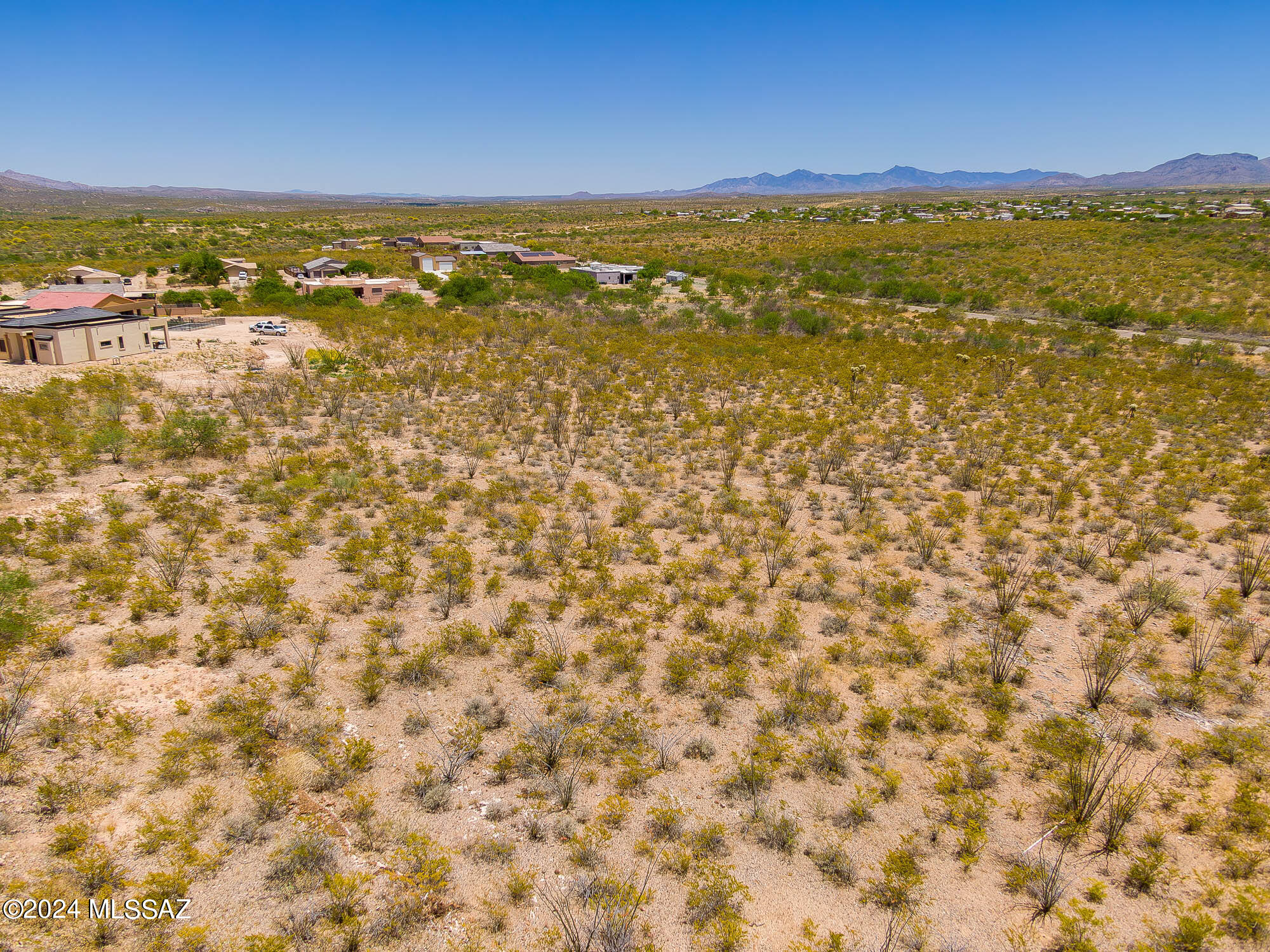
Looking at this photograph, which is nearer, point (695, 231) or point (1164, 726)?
point (1164, 726)

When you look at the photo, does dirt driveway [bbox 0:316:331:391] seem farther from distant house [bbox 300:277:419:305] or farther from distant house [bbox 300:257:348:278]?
distant house [bbox 300:257:348:278]

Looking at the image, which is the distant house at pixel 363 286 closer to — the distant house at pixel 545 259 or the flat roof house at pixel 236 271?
the flat roof house at pixel 236 271

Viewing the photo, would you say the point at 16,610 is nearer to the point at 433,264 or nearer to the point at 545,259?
the point at 433,264

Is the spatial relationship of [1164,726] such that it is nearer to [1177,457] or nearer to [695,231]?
[1177,457]

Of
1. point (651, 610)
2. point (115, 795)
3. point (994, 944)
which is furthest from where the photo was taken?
point (651, 610)

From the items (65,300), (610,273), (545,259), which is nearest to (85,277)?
(65,300)

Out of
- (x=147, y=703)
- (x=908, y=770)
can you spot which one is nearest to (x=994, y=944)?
(x=908, y=770)

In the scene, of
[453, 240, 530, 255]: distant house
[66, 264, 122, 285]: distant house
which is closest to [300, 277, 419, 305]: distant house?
[66, 264, 122, 285]: distant house
